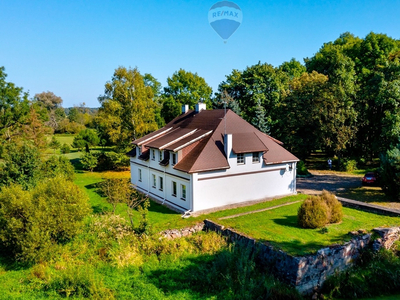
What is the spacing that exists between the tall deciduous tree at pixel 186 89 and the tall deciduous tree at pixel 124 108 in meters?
10.4

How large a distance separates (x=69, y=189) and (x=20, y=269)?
437 cm

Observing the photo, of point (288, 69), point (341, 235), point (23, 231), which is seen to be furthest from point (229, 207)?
point (288, 69)

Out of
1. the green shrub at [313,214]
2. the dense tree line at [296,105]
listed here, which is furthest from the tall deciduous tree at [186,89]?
the green shrub at [313,214]

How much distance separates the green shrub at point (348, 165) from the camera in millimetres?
34531

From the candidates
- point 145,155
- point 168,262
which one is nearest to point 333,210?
point 168,262

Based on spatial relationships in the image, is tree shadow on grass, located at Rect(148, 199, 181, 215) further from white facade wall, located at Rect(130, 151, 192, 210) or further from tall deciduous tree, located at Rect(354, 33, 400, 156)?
tall deciduous tree, located at Rect(354, 33, 400, 156)

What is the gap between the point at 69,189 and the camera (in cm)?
1683

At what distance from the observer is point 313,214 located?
55.9 feet

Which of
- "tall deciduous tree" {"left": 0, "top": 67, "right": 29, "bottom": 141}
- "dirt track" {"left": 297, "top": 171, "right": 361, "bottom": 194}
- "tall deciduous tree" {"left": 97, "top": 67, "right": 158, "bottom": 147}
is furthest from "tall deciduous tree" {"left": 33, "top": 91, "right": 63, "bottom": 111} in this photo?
"dirt track" {"left": 297, "top": 171, "right": 361, "bottom": 194}

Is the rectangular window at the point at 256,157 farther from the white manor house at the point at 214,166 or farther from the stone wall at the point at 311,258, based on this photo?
the stone wall at the point at 311,258

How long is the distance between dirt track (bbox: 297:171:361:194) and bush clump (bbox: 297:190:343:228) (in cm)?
733

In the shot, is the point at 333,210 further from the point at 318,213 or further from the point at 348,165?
the point at 348,165

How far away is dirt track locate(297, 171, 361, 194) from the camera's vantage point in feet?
88.3

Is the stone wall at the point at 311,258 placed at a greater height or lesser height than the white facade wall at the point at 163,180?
lesser
